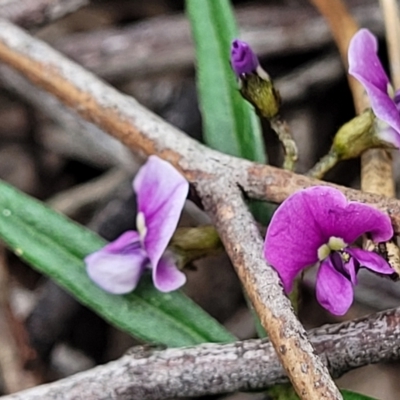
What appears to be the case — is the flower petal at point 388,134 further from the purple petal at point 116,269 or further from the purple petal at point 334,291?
the purple petal at point 116,269

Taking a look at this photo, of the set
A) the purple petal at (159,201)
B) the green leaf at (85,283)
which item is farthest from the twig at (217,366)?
the purple petal at (159,201)

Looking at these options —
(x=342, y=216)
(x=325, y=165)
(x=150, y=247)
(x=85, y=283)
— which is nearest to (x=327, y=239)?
(x=342, y=216)

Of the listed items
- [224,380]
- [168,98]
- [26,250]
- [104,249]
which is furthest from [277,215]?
[168,98]

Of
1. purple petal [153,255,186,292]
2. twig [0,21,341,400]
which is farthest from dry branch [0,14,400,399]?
purple petal [153,255,186,292]

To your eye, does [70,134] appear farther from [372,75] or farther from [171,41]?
[372,75]

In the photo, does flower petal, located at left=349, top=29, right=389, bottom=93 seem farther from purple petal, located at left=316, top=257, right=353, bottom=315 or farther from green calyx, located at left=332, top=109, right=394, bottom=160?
purple petal, located at left=316, top=257, right=353, bottom=315

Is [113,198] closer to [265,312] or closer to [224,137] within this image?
[224,137]
